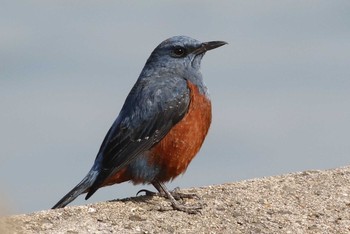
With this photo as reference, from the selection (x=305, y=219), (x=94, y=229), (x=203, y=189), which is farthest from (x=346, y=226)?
(x=94, y=229)

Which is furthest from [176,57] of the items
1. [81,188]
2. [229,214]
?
[229,214]

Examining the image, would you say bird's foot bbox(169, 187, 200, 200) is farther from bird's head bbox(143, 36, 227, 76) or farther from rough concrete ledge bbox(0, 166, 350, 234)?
bird's head bbox(143, 36, 227, 76)

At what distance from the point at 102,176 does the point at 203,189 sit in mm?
993

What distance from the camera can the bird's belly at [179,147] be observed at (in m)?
9.33

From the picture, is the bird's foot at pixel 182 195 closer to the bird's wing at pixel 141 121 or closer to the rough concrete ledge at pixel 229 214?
the rough concrete ledge at pixel 229 214

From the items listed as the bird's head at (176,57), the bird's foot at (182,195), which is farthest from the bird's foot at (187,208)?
the bird's head at (176,57)

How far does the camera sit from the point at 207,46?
10172mm

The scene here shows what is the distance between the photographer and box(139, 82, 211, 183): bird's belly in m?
9.33

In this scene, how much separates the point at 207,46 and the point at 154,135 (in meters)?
1.31

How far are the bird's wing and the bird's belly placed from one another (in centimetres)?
6

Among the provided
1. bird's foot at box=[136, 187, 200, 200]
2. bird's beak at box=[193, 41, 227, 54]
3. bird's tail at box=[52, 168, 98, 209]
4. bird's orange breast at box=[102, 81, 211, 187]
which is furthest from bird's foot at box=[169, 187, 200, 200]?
bird's beak at box=[193, 41, 227, 54]

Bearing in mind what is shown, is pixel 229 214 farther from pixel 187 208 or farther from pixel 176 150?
pixel 176 150

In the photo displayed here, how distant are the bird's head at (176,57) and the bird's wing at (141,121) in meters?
0.18

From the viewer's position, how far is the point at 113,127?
9.55 m
